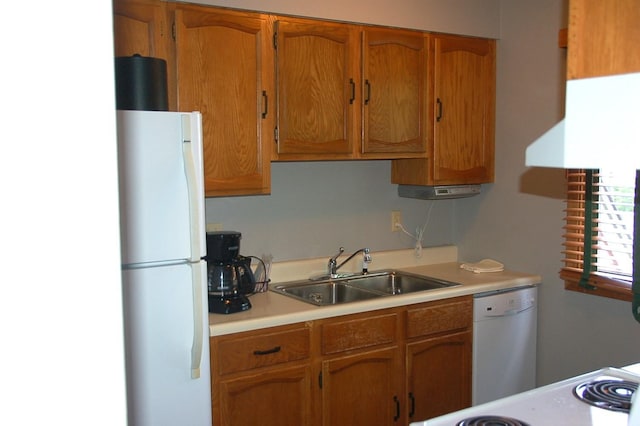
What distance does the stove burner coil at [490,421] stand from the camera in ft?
5.19

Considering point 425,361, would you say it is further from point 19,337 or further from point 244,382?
point 19,337

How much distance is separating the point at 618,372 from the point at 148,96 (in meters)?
1.82

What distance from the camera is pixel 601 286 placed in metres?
3.12

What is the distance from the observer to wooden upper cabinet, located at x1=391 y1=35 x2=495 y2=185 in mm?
3467

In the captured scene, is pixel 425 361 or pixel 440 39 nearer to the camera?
pixel 425 361

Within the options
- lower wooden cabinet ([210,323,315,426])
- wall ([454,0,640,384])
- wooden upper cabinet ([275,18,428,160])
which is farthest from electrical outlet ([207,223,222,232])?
wall ([454,0,640,384])

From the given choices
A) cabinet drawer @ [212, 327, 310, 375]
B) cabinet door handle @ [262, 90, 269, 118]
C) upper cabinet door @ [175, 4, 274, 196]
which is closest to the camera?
cabinet drawer @ [212, 327, 310, 375]

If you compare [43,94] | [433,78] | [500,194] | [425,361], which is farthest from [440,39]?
[43,94]

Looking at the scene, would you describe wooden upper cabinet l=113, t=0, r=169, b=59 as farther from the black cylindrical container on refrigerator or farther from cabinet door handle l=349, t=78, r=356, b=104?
cabinet door handle l=349, t=78, r=356, b=104

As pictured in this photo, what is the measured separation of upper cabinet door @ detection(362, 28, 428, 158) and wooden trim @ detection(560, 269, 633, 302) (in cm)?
99

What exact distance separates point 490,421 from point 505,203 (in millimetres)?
2245

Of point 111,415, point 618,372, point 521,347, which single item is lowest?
point 521,347

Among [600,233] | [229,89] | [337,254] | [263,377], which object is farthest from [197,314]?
[600,233]

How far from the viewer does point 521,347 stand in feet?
11.3
